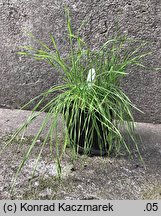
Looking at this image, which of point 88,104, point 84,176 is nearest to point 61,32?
point 88,104

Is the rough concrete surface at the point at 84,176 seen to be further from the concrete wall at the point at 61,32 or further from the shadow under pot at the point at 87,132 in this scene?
the concrete wall at the point at 61,32

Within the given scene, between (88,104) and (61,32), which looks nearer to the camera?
(88,104)

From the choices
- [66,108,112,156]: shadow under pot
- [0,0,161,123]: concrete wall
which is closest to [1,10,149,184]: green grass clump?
[66,108,112,156]: shadow under pot

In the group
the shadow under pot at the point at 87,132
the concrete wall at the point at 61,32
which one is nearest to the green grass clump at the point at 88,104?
the shadow under pot at the point at 87,132

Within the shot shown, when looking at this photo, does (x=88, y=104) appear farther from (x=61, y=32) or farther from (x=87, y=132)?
(x=61, y=32)

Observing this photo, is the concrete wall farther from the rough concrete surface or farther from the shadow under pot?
the shadow under pot

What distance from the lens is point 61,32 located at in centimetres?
202

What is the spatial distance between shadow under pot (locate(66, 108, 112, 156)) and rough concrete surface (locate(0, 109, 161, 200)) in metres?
0.06

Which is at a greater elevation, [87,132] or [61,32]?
[61,32]

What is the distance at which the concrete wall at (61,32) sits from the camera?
1.92 meters

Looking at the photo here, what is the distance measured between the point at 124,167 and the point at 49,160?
1.27 ft

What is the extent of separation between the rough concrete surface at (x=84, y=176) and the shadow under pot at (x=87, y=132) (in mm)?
55

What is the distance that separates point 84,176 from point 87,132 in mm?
214

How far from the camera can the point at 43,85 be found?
7.00 feet
